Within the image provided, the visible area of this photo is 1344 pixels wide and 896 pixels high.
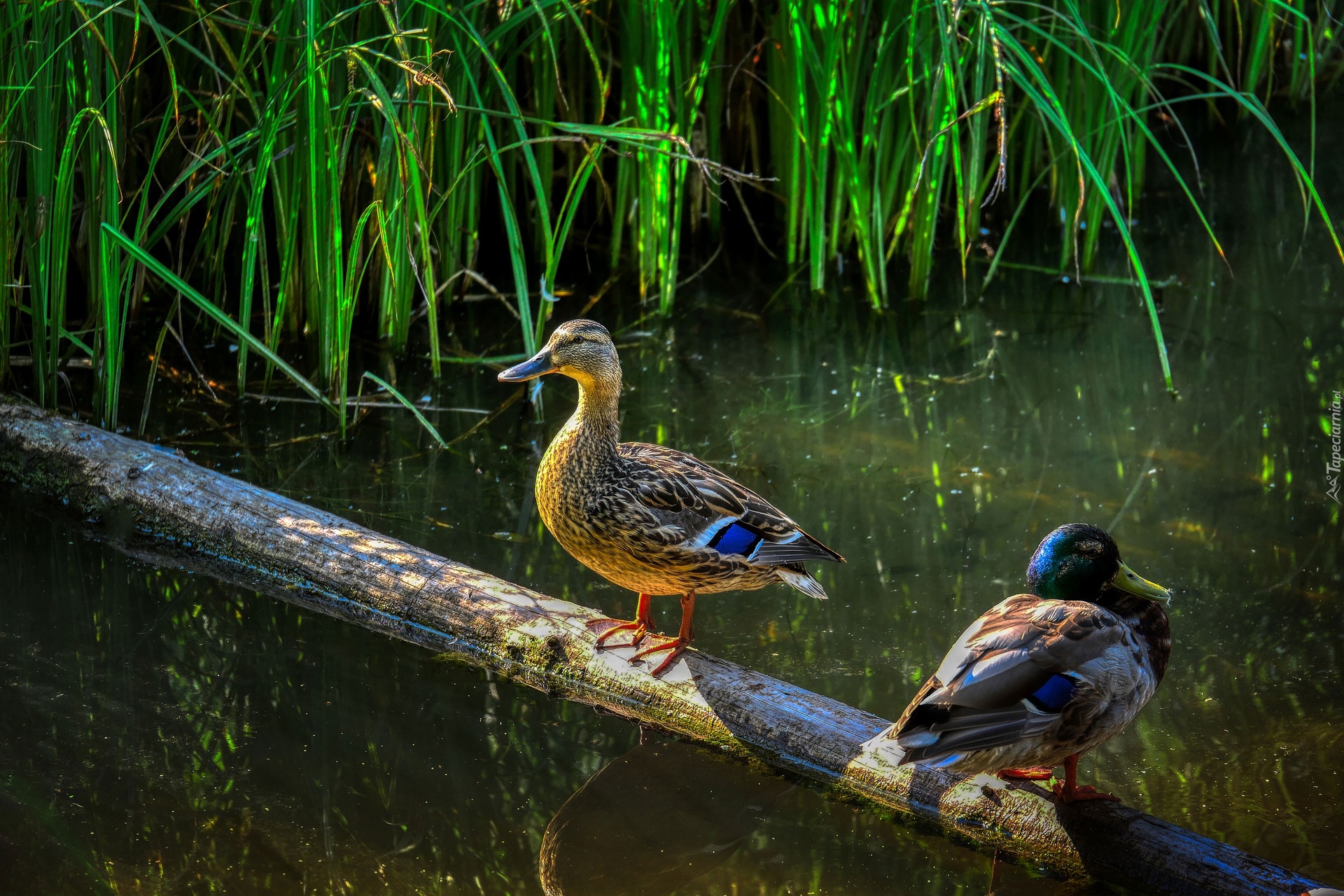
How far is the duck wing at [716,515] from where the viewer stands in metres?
3.36

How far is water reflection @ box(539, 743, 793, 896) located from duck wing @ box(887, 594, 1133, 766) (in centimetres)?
47

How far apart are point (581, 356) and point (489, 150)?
114 cm

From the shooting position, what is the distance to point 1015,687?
2674mm

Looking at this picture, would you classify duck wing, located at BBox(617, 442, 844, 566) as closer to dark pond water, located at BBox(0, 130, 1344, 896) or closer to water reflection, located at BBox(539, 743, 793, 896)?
dark pond water, located at BBox(0, 130, 1344, 896)

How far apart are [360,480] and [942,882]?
265 centimetres

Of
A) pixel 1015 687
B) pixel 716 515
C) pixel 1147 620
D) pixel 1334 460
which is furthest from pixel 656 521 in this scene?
pixel 1334 460

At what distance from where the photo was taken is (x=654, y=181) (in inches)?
221

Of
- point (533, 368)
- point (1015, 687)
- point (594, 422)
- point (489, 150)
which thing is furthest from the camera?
point (489, 150)

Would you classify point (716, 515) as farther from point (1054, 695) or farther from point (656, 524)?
point (1054, 695)

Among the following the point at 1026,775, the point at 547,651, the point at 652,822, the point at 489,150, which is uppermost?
the point at 489,150

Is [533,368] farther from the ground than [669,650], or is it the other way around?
[533,368]

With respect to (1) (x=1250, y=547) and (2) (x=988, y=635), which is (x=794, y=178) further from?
(2) (x=988, y=635)

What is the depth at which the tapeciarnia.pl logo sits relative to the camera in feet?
14.6

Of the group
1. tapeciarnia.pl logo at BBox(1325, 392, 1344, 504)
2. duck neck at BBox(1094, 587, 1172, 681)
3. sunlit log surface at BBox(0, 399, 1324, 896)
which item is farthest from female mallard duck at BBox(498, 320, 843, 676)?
tapeciarnia.pl logo at BBox(1325, 392, 1344, 504)
